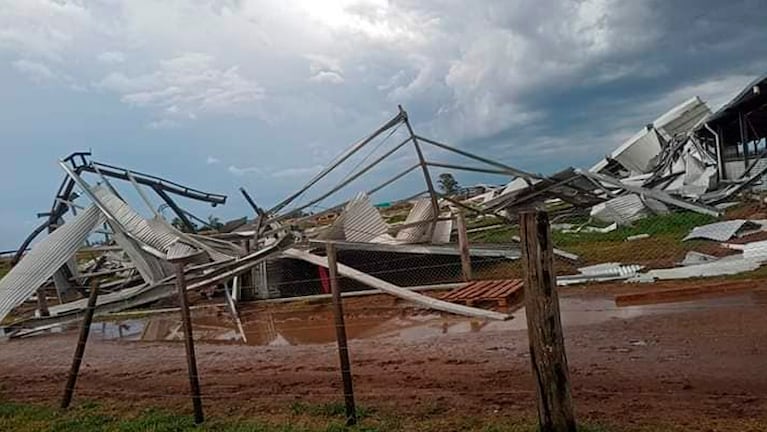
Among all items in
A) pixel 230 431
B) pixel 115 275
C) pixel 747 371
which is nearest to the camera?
pixel 230 431

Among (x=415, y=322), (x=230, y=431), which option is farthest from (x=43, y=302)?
(x=230, y=431)

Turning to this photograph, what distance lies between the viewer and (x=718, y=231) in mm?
14883

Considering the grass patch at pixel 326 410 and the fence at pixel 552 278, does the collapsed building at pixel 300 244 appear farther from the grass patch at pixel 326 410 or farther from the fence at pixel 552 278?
the grass patch at pixel 326 410

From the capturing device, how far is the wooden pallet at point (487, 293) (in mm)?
11745

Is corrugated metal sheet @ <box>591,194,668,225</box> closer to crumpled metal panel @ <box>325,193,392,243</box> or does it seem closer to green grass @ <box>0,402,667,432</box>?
crumpled metal panel @ <box>325,193,392,243</box>

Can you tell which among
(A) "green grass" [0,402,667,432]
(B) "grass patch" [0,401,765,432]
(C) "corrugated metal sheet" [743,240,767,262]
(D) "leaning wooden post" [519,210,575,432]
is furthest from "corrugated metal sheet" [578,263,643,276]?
(D) "leaning wooden post" [519,210,575,432]

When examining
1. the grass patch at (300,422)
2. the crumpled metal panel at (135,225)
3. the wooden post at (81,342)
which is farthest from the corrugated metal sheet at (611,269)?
the crumpled metal panel at (135,225)

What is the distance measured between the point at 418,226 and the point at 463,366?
9.07 metres

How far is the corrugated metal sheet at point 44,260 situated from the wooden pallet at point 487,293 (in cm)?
935

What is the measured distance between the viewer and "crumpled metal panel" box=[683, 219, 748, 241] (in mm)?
14586

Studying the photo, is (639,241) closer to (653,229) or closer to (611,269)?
(653,229)

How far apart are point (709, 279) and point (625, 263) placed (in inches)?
115

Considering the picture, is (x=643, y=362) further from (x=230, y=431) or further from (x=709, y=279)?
(x=709, y=279)

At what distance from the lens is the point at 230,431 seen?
5.60 meters
